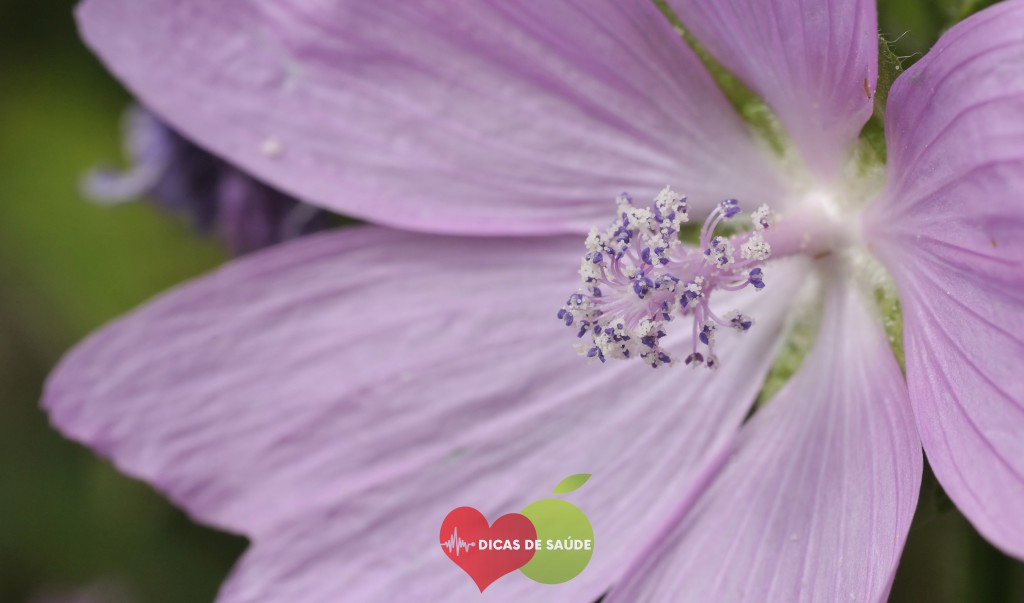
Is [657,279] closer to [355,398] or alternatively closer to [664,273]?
[664,273]

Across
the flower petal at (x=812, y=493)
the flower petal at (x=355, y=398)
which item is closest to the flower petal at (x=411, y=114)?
the flower petal at (x=355, y=398)

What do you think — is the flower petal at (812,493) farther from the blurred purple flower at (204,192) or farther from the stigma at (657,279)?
the blurred purple flower at (204,192)

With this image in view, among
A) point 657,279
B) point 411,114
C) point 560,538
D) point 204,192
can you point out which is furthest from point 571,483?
point 204,192

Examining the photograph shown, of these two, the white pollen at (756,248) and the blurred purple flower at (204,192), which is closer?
the white pollen at (756,248)

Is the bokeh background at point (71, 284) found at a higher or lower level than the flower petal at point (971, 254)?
lower

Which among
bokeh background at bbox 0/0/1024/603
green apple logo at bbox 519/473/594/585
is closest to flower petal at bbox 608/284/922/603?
green apple logo at bbox 519/473/594/585
